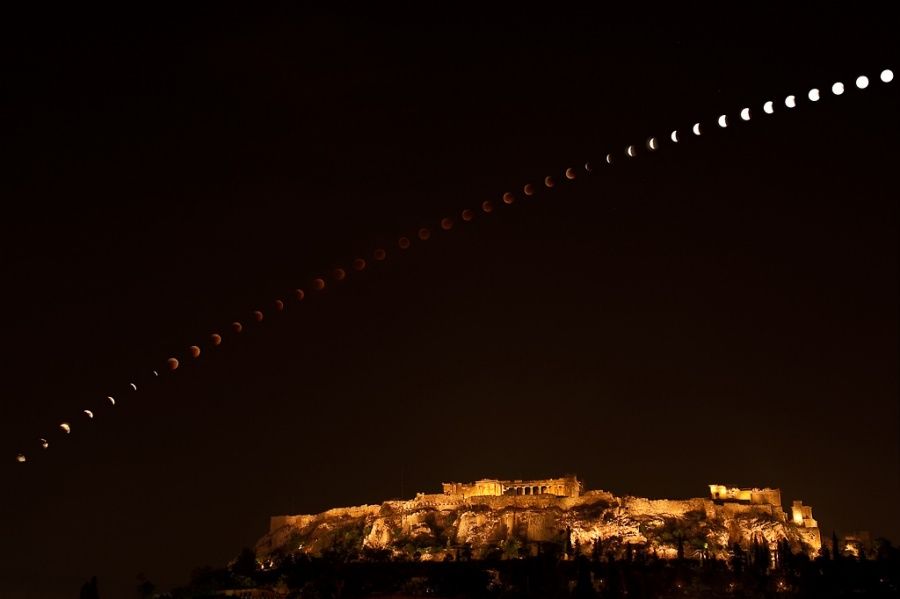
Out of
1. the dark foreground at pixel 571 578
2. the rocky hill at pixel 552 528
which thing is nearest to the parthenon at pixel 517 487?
the rocky hill at pixel 552 528

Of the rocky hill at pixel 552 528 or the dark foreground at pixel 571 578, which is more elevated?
the rocky hill at pixel 552 528

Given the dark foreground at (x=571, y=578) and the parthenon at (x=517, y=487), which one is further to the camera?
the parthenon at (x=517, y=487)

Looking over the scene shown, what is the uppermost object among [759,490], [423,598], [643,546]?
[759,490]

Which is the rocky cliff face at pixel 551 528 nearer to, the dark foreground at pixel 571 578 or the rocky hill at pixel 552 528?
the rocky hill at pixel 552 528

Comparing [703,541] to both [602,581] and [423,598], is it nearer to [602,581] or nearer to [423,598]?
[602,581]

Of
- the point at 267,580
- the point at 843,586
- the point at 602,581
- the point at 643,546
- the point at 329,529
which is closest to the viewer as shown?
the point at 843,586

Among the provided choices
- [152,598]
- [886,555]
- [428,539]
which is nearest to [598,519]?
[428,539]
